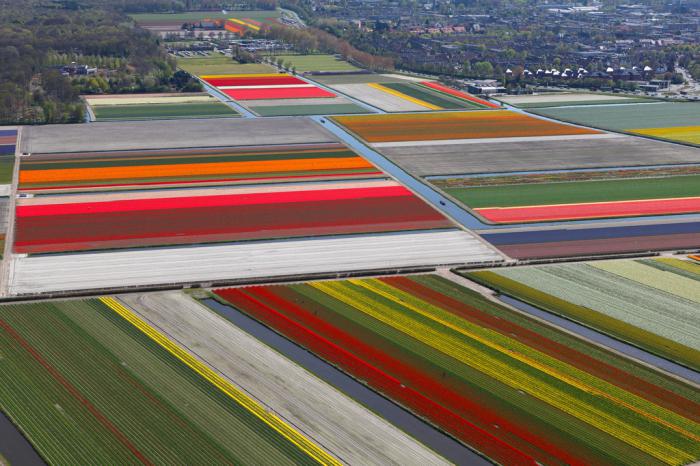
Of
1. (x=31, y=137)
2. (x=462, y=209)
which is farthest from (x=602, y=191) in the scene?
(x=31, y=137)

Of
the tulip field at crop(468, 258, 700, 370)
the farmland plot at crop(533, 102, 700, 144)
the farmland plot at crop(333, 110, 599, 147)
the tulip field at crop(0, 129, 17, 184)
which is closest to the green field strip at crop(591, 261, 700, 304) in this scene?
the tulip field at crop(468, 258, 700, 370)

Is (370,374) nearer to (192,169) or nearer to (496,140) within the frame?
(192,169)

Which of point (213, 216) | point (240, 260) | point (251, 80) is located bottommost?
point (251, 80)

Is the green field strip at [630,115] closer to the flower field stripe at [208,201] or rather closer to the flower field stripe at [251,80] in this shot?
the flower field stripe at [251,80]

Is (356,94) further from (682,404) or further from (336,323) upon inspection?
(682,404)

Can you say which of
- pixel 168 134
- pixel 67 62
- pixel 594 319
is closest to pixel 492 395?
pixel 594 319

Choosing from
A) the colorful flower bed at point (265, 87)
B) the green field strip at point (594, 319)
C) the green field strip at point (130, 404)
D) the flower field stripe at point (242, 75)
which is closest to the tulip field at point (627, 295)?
the green field strip at point (594, 319)
